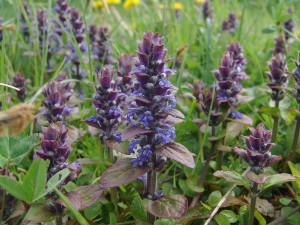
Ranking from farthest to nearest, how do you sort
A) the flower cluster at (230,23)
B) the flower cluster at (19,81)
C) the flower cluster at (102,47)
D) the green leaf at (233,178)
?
the flower cluster at (230,23), the flower cluster at (102,47), the flower cluster at (19,81), the green leaf at (233,178)

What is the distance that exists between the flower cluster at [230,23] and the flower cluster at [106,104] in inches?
91.7

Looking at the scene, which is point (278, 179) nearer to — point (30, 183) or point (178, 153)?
point (178, 153)

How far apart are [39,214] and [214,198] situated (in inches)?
28.9

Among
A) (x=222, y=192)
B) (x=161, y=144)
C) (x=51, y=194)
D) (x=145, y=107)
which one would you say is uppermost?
(x=145, y=107)

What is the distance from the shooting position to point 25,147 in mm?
1571

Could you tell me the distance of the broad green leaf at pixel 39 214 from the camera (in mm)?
1482

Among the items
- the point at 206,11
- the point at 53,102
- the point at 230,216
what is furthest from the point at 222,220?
the point at 206,11

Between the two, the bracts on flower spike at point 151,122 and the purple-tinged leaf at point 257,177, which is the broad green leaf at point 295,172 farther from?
the bracts on flower spike at point 151,122

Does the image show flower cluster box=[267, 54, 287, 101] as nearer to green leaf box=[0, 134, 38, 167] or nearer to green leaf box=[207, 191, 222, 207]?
green leaf box=[207, 191, 222, 207]

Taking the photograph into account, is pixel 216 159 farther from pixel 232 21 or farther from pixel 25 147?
pixel 232 21

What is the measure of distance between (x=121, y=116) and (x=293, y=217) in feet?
2.50

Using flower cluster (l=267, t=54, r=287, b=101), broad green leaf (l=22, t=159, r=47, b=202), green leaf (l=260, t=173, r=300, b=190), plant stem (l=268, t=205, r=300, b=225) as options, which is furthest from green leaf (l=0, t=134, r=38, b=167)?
flower cluster (l=267, t=54, r=287, b=101)

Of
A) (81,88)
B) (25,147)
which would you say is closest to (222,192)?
(25,147)

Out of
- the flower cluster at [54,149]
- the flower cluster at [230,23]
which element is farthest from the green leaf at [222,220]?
the flower cluster at [230,23]
